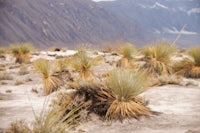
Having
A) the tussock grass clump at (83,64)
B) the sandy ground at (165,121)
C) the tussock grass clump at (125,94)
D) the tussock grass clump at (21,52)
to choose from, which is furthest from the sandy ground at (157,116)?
the tussock grass clump at (21,52)

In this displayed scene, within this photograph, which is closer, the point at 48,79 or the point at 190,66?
the point at 48,79

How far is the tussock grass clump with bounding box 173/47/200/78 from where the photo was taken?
13.4 m

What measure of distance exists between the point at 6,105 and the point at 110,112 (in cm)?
288

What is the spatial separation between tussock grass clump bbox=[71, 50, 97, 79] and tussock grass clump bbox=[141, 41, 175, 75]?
2370 millimetres

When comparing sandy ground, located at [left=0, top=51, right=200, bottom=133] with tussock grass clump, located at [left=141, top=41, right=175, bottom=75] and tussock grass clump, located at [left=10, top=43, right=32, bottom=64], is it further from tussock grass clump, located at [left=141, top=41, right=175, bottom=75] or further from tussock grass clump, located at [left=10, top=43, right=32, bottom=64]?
tussock grass clump, located at [left=10, top=43, right=32, bottom=64]

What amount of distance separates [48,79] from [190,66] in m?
4.87

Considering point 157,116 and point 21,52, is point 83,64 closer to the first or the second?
point 157,116

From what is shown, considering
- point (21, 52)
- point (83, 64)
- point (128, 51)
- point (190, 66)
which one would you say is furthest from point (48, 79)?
point (21, 52)

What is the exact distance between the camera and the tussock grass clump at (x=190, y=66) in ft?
44.1

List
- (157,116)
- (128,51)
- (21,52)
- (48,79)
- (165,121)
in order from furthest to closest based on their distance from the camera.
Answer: (21,52) < (128,51) < (48,79) < (157,116) < (165,121)

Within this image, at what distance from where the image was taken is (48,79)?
1203 centimetres

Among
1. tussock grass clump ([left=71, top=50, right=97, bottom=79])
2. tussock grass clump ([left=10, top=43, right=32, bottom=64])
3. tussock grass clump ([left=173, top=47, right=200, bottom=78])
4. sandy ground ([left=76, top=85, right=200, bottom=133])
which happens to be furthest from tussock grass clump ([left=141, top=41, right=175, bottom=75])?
tussock grass clump ([left=10, top=43, right=32, bottom=64])

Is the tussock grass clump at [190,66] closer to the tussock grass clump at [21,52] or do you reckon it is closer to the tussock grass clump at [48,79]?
the tussock grass clump at [48,79]

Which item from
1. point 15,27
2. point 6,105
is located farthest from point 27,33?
point 6,105
